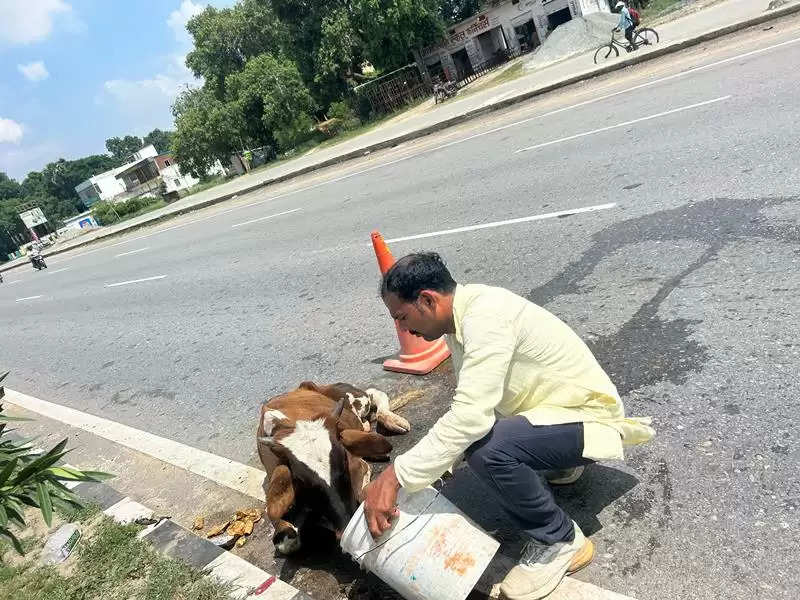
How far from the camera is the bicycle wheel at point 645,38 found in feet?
61.1

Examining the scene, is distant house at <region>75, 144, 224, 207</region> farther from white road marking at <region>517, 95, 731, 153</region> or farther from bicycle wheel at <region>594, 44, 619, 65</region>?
white road marking at <region>517, 95, 731, 153</region>

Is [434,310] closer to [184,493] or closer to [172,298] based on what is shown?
[184,493]

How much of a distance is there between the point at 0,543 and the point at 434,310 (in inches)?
144

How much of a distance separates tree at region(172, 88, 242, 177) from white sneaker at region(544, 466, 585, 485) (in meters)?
43.5

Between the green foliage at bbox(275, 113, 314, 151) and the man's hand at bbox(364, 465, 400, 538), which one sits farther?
the green foliage at bbox(275, 113, 314, 151)

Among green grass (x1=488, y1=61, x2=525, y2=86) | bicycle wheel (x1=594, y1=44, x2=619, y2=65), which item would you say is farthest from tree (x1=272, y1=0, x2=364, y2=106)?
bicycle wheel (x1=594, y1=44, x2=619, y2=65)

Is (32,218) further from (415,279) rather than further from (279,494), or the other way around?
(415,279)

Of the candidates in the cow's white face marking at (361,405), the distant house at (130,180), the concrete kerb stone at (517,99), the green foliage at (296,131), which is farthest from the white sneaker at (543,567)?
the distant house at (130,180)

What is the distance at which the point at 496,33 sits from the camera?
133 ft

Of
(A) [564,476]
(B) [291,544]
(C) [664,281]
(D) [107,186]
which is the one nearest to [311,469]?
(B) [291,544]

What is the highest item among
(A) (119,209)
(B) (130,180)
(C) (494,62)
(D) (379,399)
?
(B) (130,180)

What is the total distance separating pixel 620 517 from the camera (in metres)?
2.77

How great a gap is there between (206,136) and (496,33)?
70.0ft

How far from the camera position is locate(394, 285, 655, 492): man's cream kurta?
2342 mm
